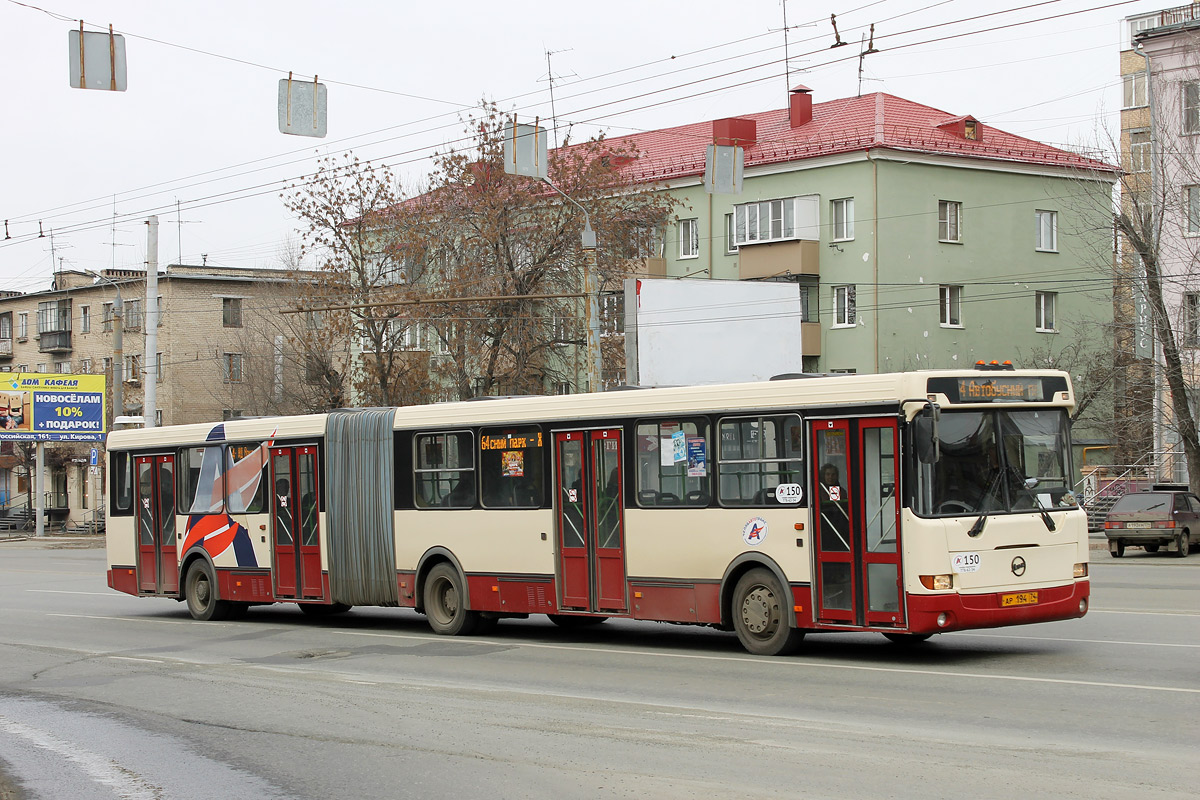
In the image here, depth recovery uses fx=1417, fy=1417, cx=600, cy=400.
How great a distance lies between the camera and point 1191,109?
38531 mm

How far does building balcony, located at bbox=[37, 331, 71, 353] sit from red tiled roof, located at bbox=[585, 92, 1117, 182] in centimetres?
4164

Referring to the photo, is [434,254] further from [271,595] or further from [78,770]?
[78,770]

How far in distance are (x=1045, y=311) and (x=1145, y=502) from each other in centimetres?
1889

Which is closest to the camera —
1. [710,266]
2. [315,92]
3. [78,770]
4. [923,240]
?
[78,770]

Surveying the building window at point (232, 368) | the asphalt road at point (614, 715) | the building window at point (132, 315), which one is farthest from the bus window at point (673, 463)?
the building window at point (132, 315)

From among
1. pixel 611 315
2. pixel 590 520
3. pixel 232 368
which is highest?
pixel 232 368

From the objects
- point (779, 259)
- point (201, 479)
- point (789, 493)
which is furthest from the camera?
point (779, 259)

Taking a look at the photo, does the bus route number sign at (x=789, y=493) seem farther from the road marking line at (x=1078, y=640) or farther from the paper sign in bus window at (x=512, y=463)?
the paper sign in bus window at (x=512, y=463)

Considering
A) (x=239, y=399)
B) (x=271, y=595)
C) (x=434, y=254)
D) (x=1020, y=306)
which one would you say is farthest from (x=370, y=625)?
(x=239, y=399)

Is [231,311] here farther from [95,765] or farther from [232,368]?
[95,765]

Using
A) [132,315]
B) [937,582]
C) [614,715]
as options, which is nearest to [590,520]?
[937,582]

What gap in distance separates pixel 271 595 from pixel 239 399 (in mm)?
55616

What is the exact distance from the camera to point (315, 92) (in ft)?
62.1

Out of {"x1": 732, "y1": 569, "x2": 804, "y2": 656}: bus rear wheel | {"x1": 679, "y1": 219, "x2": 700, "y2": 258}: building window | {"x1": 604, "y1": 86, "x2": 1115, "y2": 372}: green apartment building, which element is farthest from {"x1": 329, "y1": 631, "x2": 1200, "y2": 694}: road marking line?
{"x1": 679, "y1": 219, "x2": 700, "y2": 258}: building window
